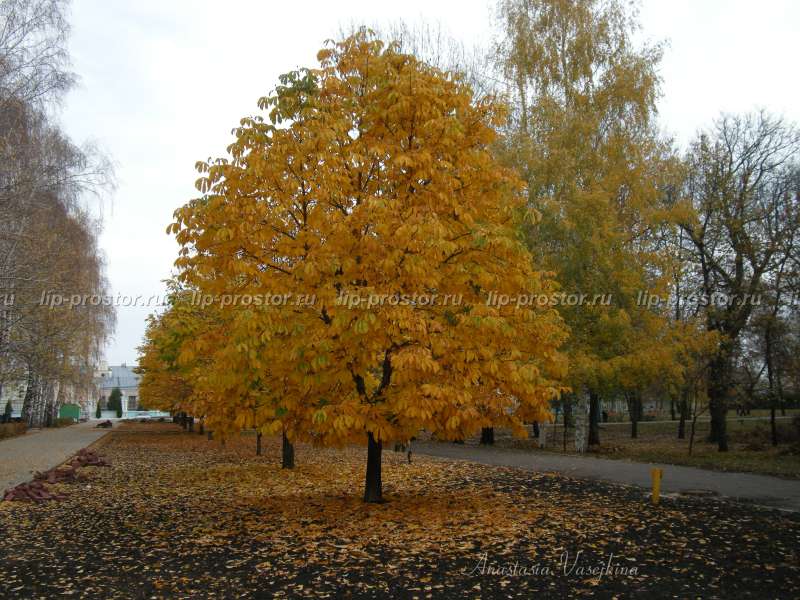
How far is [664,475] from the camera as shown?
1391 centimetres

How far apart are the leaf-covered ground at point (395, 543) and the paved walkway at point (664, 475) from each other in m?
1.01

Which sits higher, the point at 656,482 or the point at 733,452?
the point at 656,482

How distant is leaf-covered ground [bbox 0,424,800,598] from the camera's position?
612cm

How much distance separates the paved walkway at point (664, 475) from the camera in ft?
36.3

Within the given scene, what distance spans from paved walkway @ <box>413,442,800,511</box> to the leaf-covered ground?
101cm

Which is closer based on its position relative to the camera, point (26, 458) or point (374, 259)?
point (374, 259)

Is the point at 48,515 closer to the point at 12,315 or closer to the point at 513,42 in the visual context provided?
the point at 12,315

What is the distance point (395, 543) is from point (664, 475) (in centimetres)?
858

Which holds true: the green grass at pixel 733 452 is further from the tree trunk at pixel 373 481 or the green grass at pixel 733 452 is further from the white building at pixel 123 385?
the white building at pixel 123 385

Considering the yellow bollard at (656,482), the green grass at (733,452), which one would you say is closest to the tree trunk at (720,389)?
the green grass at (733,452)

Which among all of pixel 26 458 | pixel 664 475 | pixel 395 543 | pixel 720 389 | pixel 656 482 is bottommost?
pixel 26 458

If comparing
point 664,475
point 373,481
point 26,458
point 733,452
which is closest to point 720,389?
point 733,452

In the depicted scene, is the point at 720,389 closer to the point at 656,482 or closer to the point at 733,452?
the point at 733,452

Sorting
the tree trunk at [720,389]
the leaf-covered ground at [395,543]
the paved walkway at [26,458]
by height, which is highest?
the tree trunk at [720,389]
